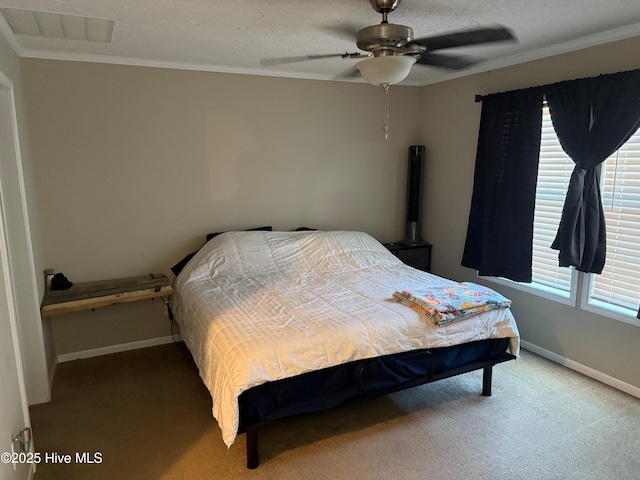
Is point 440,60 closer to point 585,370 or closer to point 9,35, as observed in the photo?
point 585,370

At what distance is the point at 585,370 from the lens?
312 cm

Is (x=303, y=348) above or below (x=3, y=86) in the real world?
below

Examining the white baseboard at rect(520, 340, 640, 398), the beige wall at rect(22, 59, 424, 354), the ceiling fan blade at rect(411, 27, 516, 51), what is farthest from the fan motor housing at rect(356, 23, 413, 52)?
the white baseboard at rect(520, 340, 640, 398)

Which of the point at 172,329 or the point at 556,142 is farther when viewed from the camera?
the point at 172,329

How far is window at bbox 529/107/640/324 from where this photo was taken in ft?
9.21

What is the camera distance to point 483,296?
8.95ft

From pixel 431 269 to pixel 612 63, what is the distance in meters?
2.39

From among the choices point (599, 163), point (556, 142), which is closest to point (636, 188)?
point (599, 163)

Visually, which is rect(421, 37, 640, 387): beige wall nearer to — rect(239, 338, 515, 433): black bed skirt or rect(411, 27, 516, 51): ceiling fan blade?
rect(239, 338, 515, 433): black bed skirt

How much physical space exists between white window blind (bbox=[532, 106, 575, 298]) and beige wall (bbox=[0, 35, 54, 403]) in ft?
11.8

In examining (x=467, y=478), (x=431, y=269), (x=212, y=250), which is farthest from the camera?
(x=431, y=269)

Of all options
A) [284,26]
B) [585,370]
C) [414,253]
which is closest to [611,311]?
[585,370]

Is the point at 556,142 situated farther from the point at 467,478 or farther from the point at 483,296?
the point at 467,478

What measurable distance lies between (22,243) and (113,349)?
1.24 meters
